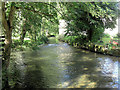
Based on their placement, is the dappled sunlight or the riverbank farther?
the riverbank

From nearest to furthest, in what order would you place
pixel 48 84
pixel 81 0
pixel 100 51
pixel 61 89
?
pixel 81 0 < pixel 61 89 < pixel 48 84 < pixel 100 51

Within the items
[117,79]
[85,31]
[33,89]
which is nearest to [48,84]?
[33,89]

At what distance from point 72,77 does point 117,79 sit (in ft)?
6.41

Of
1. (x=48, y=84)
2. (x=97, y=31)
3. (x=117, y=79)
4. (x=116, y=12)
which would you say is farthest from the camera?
(x=97, y=31)

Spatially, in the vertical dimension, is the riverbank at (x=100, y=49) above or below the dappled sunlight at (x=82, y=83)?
above

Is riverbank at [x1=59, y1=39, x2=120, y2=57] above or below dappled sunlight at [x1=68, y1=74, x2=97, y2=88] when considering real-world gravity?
above

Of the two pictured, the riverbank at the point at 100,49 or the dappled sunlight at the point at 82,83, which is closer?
the dappled sunlight at the point at 82,83

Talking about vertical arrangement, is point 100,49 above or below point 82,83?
above

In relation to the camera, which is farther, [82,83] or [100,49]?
[100,49]

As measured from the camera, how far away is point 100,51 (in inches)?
540

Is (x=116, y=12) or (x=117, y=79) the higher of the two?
(x=116, y=12)

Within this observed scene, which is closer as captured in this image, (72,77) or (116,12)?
(72,77)

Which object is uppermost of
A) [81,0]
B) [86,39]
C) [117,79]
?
[81,0]

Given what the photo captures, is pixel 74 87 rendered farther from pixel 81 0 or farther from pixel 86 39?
pixel 86 39
